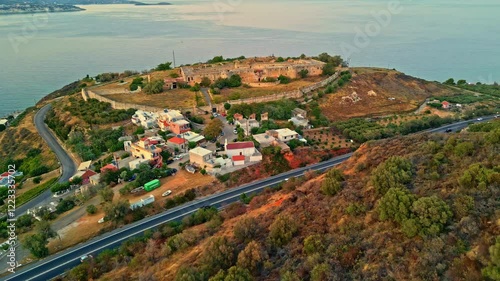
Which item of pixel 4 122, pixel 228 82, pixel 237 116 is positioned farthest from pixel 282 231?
pixel 4 122

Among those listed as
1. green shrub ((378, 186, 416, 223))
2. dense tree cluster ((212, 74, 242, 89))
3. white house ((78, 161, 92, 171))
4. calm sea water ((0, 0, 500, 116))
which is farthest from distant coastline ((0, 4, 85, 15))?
green shrub ((378, 186, 416, 223))

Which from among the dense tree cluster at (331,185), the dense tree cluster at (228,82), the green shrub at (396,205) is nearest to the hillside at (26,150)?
the dense tree cluster at (228,82)

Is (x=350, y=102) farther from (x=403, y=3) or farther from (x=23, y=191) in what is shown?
(x=403, y=3)

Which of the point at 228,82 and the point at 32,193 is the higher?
the point at 228,82

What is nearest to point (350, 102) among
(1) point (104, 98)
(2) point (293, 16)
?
(1) point (104, 98)

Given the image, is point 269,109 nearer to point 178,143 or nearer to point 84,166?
point 178,143

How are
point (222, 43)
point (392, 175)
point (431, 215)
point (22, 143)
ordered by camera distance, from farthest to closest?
1. point (222, 43)
2. point (22, 143)
3. point (392, 175)
4. point (431, 215)

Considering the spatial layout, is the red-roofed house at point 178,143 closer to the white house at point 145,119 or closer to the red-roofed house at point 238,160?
the red-roofed house at point 238,160

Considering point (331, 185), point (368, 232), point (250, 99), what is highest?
point (368, 232)
